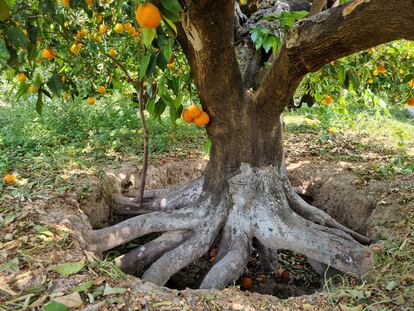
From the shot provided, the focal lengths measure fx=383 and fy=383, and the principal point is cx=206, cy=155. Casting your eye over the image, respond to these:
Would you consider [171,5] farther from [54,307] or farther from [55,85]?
[54,307]

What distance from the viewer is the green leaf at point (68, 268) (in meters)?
2.04

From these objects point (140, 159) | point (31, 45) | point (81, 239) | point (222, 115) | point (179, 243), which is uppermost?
point (31, 45)

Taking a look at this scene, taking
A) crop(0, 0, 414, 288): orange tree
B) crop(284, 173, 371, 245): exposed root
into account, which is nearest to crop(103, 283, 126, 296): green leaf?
crop(0, 0, 414, 288): orange tree

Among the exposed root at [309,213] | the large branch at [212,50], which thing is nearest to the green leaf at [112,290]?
the large branch at [212,50]

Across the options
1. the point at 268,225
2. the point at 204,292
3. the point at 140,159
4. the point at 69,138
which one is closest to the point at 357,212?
the point at 268,225

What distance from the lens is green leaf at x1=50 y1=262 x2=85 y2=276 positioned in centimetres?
204

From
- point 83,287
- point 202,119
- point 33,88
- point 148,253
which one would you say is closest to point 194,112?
point 202,119

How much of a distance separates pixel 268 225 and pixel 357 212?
109 centimetres

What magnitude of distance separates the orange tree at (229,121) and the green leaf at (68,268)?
0.58 meters

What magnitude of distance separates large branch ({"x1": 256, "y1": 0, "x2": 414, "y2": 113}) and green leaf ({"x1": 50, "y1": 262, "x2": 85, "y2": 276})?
A: 1650 mm

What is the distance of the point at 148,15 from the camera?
1358 mm

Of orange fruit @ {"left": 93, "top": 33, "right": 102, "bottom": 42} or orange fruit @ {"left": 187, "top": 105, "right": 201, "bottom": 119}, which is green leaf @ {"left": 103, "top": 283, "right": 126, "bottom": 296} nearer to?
orange fruit @ {"left": 187, "top": 105, "right": 201, "bottom": 119}

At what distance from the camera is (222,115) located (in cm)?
285

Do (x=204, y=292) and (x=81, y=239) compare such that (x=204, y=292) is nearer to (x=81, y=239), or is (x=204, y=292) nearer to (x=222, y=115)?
(x=81, y=239)
